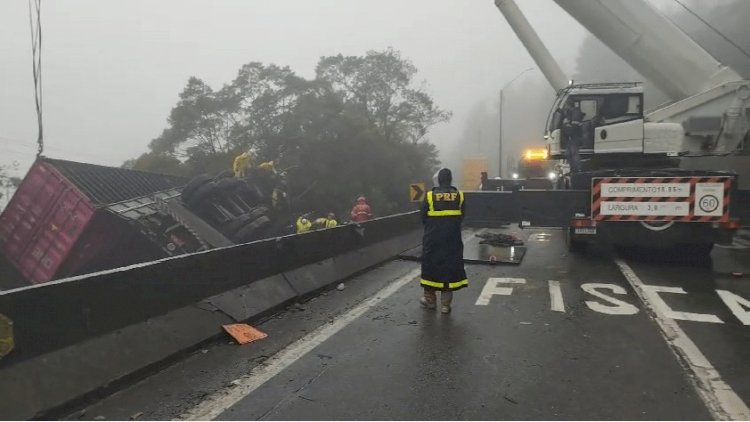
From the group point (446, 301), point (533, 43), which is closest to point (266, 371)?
point (446, 301)

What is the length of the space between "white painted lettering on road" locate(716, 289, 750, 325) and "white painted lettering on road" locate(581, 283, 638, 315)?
1.05 meters

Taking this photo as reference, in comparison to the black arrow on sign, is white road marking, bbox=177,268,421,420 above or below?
below

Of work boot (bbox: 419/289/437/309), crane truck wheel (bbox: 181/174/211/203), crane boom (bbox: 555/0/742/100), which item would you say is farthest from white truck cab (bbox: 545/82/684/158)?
crane truck wheel (bbox: 181/174/211/203)

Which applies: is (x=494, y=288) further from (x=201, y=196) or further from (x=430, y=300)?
(x=201, y=196)

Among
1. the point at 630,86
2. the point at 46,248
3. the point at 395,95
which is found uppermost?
the point at 395,95

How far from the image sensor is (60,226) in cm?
1498

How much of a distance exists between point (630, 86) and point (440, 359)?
10.1 metres

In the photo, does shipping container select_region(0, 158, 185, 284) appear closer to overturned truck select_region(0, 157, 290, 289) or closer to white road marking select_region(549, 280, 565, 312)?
overturned truck select_region(0, 157, 290, 289)

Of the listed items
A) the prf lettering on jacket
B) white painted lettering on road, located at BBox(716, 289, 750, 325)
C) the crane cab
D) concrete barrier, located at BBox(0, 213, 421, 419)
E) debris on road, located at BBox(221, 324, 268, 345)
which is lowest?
white painted lettering on road, located at BBox(716, 289, 750, 325)

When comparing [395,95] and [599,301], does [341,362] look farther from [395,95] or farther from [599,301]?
[395,95]

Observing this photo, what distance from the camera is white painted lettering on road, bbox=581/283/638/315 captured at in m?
6.10

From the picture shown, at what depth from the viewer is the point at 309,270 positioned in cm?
735

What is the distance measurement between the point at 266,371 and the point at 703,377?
3322 millimetres

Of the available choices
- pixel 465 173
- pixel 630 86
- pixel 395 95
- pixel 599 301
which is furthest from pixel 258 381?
pixel 395 95
